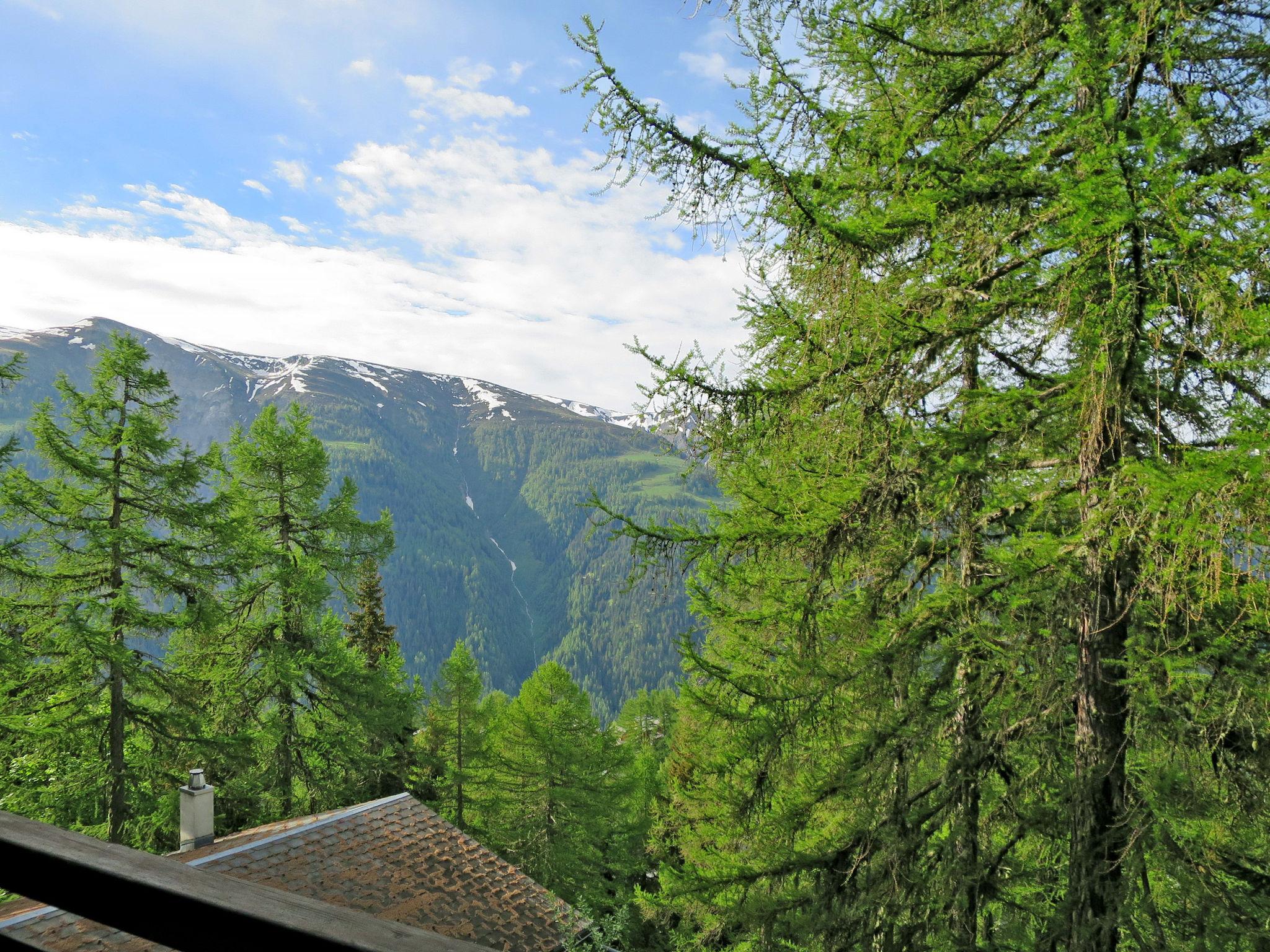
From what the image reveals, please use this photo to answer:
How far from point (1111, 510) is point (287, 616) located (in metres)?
15.7

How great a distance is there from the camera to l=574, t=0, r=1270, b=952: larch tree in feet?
10.7

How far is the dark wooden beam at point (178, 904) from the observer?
1.20 meters

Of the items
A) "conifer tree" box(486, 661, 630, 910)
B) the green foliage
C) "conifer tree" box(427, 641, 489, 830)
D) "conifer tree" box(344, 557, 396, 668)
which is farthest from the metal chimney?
"conifer tree" box(344, 557, 396, 668)

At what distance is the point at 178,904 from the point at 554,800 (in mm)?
23239

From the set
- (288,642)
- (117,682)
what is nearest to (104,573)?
(117,682)

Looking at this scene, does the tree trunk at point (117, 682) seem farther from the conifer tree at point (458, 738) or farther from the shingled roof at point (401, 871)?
the conifer tree at point (458, 738)

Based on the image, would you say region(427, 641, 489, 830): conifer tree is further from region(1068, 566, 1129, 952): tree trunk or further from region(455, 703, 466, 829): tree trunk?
region(1068, 566, 1129, 952): tree trunk

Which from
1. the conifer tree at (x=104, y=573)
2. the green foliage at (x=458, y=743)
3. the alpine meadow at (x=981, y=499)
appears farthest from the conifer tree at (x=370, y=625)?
the alpine meadow at (x=981, y=499)

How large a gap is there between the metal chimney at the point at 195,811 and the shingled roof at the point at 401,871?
1.74ft

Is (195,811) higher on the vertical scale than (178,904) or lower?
lower

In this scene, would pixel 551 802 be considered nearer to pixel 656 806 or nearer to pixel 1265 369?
pixel 656 806

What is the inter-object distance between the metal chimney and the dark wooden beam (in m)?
11.5

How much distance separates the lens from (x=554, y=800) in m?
22.6

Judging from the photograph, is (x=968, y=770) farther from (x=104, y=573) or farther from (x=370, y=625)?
(x=370, y=625)
